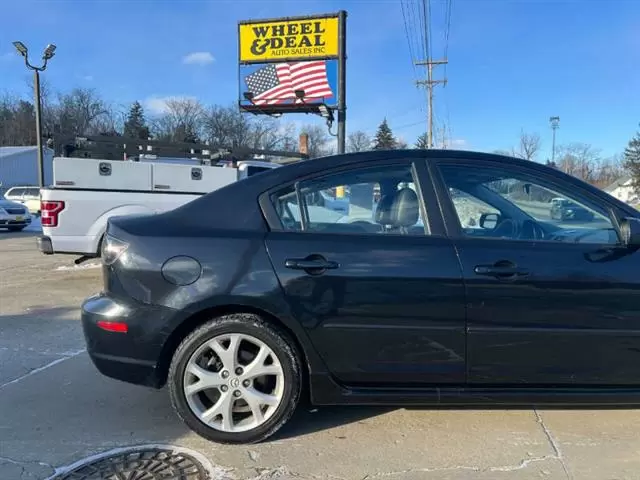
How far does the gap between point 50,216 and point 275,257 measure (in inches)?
232

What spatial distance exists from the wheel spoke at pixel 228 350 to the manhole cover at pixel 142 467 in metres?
0.55

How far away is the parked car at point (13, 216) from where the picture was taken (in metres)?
18.0

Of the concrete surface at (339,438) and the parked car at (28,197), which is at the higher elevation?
the parked car at (28,197)


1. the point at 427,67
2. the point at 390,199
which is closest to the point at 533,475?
the point at 390,199

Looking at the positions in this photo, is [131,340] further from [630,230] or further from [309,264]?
[630,230]

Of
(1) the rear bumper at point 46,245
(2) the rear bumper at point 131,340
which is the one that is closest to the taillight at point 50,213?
(1) the rear bumper at point 46,245

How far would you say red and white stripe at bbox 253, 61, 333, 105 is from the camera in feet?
58.6

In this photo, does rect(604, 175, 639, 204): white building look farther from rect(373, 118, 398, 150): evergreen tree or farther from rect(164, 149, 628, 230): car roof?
rect(164, 149, 628, 230): car roof

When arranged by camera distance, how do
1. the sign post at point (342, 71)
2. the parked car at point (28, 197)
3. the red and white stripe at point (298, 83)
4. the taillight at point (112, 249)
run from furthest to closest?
1. the parked car at point (28, 197)
2. the red and white stripe at point (298, 83)
3. the sign post at point (342, 71)
4. the taillight at point (112, 249)

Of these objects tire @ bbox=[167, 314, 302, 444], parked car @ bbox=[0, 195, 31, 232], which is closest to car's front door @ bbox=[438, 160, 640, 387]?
tire @ bbox=[167, 314, 302, 444]

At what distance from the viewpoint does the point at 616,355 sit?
2992 mm

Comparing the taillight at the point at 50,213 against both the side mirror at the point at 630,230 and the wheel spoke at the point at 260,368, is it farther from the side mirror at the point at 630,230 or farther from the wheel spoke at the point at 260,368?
the side mirror at the point at 630,230

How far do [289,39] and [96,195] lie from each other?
40.6 feet

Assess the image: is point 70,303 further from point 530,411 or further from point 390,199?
point 530,411
